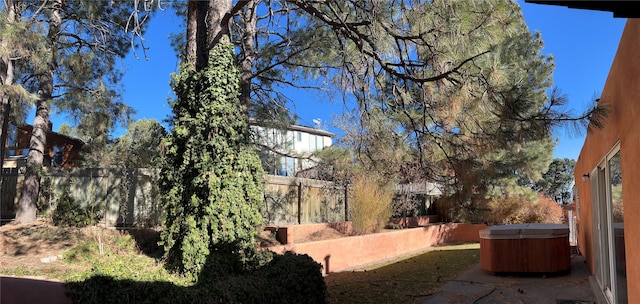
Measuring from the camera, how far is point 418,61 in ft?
26.2

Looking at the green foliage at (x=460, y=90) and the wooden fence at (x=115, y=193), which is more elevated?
the green foliage at (x=460, y=90)

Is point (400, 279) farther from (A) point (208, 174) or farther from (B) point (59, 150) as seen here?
(B) point (59, 150)

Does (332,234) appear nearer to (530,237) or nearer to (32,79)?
(530,237)

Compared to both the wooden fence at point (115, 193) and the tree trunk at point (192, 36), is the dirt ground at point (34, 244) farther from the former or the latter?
the tree trunk at point (192, 36)

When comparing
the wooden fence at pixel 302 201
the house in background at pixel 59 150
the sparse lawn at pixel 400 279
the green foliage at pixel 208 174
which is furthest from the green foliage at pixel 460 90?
the house in background at pixel 59 150

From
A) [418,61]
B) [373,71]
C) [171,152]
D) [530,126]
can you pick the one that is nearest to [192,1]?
[171,152]

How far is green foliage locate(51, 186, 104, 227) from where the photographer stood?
32.2ft

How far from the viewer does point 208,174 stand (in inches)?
248

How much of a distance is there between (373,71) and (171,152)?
3.84 m

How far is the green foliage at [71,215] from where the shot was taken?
982 cm

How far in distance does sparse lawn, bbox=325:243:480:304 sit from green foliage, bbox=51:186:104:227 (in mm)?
5305

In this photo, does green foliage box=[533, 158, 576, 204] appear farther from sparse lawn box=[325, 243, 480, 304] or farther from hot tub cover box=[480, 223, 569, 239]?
hot tub cover box=[480, 223, 569, 239]

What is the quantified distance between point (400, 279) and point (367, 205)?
175 inches

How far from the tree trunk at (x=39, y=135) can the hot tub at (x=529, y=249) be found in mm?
10363
